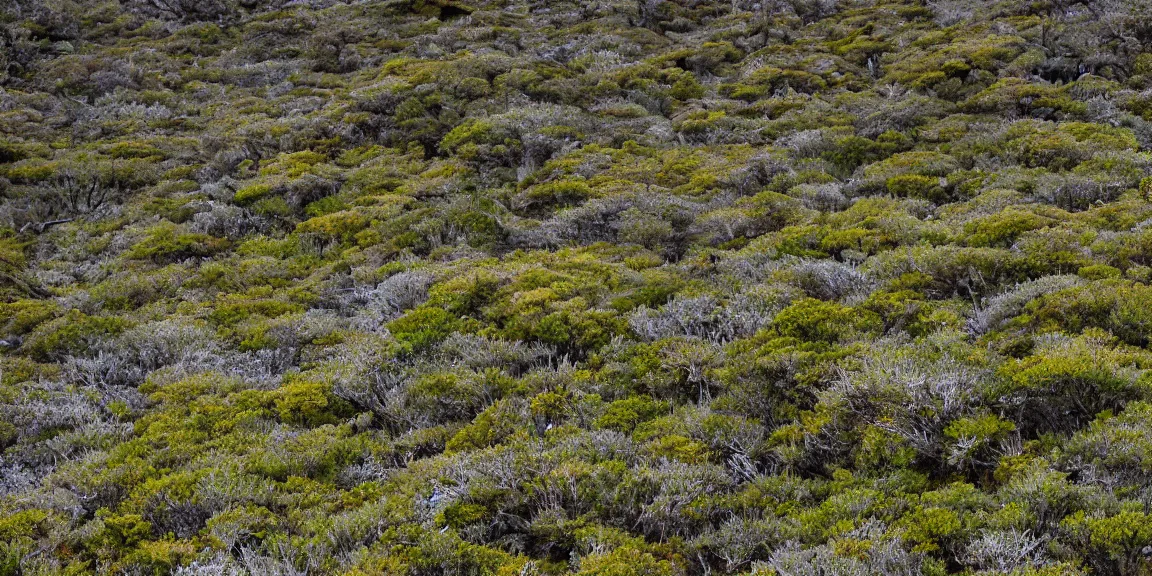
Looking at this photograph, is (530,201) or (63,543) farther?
(530,201)

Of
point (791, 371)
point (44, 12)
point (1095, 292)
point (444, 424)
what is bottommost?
point (444, 424)

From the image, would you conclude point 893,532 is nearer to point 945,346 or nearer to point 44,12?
point 945,346

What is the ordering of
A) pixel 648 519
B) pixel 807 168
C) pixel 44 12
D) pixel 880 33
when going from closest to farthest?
pixel 648 519
pixel 807 168
pixel 880 33
pixel 44 12

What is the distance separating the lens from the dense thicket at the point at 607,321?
4.67 metres

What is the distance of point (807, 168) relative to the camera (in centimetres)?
1194

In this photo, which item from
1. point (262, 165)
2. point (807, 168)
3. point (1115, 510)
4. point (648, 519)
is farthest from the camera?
point (262, 165)

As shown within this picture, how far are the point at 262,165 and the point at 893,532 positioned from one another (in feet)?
45.5

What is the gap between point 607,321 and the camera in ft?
24.8

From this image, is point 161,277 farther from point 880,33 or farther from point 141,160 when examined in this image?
point 880,33

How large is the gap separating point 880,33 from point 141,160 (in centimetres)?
1859

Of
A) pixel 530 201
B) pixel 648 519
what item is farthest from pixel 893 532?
pixel 530 201

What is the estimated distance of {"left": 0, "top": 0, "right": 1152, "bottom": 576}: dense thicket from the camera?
4.67 meters

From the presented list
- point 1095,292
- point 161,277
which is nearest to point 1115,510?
point 1095,292

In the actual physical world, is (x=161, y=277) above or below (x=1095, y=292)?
below
